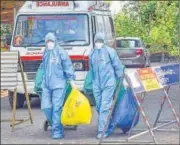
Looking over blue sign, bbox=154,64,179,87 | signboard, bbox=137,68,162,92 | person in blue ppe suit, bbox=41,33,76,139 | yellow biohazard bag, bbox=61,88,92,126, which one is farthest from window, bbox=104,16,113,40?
signboard, bbox=137,68,162,92

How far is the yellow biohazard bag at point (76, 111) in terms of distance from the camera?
35.3 ft

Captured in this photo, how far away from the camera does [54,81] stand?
10930 millimetres

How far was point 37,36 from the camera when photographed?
15.5m

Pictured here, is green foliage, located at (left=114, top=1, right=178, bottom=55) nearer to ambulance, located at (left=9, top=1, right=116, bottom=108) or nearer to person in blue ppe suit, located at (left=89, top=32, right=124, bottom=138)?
ambulance, located at (left=9, top=1, right=116, bottom=108)

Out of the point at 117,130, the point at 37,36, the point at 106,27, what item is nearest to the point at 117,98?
the point at 117,130

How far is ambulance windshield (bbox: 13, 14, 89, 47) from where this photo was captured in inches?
604

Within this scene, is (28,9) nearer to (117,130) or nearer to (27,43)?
(27,43)

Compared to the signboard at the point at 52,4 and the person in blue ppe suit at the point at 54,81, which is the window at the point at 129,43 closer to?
the signboard at the point at 52,4

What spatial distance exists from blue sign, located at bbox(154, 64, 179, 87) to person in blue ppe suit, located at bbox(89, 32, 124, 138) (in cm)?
61

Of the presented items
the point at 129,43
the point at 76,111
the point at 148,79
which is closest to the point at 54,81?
the point at 76,111

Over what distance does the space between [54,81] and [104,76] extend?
81 cm

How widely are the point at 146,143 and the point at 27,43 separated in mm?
5878

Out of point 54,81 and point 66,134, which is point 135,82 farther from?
point 66,134

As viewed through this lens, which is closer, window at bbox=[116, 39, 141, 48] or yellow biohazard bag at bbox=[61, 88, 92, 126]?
yellow biohazard bag at bbox=[61, 88, 92, 126]
